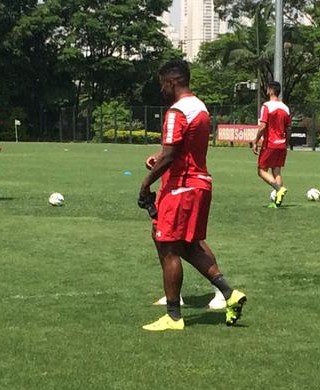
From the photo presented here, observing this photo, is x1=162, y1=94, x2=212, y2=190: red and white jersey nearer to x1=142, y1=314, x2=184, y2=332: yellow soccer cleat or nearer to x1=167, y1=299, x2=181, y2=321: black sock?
x1=167, y1=299, x2=181, y2=321: black sock

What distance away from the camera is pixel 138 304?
674 centimetres

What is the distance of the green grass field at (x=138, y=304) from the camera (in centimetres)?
486

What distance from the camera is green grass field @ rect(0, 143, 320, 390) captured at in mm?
4859

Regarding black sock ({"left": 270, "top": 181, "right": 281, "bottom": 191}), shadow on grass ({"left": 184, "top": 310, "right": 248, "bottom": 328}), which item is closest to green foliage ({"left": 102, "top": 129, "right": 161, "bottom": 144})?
black sock ({"left": 270, "top": 181, "right": 281, "bottom": 191})

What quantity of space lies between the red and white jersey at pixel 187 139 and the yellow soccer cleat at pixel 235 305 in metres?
0.85

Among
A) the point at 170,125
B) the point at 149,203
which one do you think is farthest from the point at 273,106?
the point at 170,125

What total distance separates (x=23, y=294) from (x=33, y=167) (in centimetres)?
1813

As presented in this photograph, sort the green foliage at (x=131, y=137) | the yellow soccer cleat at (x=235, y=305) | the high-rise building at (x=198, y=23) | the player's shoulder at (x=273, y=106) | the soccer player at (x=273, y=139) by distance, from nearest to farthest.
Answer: the yellow soccer cleat at (x=235, y=305) < the player's shoulder at (x=273, y=106) < the soccer player at (x=273, y=139) < the green foliage at (x=131, y=137) < the high-rise building at (x=198, y=23)

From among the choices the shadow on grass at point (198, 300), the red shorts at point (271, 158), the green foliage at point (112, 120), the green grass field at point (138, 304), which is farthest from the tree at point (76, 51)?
the shadow on grass at point (198, 300)

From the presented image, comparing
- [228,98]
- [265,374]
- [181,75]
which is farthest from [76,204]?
[228,98]

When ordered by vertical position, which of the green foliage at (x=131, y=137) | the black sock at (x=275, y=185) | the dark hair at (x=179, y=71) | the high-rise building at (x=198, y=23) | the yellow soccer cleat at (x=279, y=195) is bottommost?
the green foliage at (x=131, y=137)

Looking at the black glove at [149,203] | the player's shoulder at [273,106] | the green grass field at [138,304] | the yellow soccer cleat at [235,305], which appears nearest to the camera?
the green grass field at [138,304]

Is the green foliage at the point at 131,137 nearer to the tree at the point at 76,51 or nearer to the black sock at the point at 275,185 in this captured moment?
the tree at the point at 76,51

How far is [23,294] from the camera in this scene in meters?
7.07
